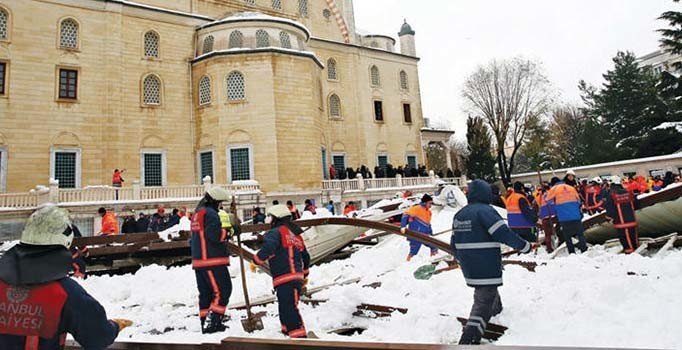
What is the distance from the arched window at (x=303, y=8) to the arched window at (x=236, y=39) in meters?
8.13

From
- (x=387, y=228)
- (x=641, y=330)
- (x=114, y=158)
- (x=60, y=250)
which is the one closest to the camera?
(x=60, y=250)

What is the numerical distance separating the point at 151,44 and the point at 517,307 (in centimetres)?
2683

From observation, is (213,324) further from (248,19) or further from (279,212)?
(248,19)

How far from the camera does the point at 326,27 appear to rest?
3450cm

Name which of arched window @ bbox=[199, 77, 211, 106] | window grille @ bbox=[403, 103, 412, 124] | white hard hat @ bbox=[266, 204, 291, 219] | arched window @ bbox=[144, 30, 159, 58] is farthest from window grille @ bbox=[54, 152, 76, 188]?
window grille @ bbox=[403, 103, 412, 124]

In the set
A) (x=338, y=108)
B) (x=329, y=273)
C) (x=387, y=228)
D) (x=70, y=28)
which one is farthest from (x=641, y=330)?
(x=338, y=108)

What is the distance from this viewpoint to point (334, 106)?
33.6 metres

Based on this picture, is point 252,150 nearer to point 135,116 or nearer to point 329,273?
point 135,116

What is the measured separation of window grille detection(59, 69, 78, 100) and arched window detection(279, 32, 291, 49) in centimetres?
1156

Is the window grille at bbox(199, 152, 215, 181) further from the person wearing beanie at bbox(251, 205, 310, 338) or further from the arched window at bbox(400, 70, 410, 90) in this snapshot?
the person wearing beanie at bbox(251, 205, 310, 338)

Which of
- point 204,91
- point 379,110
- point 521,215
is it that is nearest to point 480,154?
point 379,110

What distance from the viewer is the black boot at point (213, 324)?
17.6ft

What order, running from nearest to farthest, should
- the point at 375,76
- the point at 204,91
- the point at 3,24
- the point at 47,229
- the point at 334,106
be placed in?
the point at 47,229 → the point at 3,24 → the point at 204,91 → the point at 334,106 → the point at 375,76

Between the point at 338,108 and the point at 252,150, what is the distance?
34.6 ft
